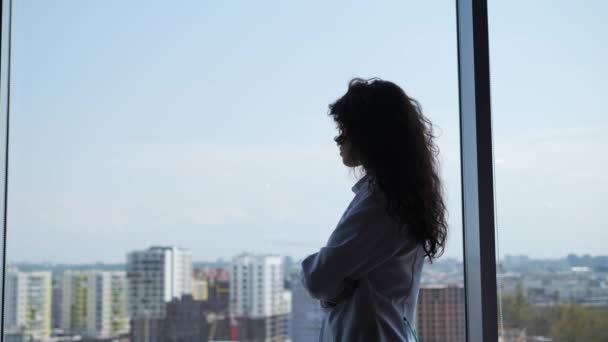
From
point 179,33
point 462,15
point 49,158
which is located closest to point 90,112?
point 49,158

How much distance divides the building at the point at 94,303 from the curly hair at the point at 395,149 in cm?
75

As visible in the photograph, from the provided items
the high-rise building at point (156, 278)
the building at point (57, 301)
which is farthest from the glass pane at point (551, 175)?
the building at point (57, 301)

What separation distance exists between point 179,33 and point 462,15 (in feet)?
2.58

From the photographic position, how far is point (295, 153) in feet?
5.93

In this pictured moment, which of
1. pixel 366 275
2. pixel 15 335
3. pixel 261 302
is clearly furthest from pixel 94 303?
pixel 366 275

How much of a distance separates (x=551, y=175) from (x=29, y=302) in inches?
56.1

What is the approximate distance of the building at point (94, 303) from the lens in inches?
67.7

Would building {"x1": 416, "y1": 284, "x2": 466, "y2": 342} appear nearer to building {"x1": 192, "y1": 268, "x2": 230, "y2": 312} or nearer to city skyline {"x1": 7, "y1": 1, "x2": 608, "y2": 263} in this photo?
city skyline {"x1": 7, "y1": 1, "x2": 608, "y2": 263}

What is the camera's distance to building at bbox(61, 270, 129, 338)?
67.7 inches

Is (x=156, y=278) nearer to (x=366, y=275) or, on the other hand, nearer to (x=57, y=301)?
Result: (x=57, y=301)

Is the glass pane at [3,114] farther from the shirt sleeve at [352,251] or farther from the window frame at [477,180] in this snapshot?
the window frame at [477,180]

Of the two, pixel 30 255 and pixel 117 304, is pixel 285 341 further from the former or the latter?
pixel 30 255

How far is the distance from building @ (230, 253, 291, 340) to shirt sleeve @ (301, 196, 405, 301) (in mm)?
465

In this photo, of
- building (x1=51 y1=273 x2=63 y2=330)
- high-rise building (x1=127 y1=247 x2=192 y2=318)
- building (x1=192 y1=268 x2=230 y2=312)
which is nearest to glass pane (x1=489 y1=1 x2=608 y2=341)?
building (x1=192 y1=268 x2=230 y2=312)
